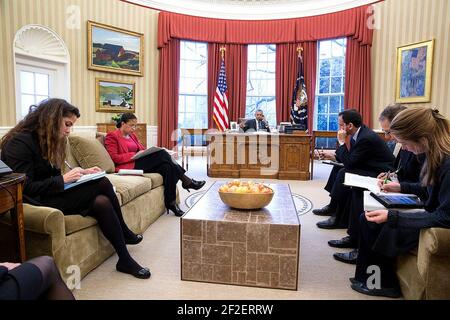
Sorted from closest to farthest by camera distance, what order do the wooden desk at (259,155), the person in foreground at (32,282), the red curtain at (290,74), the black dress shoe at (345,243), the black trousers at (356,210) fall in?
the person in foreground at (32,282) → the black trousers at (356,210) → the black dress shoe at (345,243) → the wooden desk at (259,155) → the red curtain at (290,74)

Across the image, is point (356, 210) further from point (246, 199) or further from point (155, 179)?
point (155, 179)

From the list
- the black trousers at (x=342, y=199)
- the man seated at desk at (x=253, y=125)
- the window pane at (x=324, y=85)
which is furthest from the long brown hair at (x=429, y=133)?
the window pane at (x=324, y=85)

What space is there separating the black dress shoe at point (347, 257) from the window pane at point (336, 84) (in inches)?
252

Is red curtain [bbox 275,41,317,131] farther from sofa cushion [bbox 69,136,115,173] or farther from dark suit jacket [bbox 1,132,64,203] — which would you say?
dark suit jacket [bbox 1,132,64,203]

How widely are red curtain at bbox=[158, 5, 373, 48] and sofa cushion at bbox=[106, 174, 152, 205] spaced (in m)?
5.61

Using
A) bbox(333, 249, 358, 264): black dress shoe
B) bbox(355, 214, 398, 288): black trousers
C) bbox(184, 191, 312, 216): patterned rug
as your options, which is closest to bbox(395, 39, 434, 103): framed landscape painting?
bbox(184, 191, 312, 216): patterned rug

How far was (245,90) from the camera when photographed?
29.0ft

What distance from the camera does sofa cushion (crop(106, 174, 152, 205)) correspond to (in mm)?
2910

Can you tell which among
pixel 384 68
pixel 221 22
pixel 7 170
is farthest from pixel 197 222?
pixel 221 22

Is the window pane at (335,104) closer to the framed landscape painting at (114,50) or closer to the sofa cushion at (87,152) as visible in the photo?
the framed landscape painting at (114,50)

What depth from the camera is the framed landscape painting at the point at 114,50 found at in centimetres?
711

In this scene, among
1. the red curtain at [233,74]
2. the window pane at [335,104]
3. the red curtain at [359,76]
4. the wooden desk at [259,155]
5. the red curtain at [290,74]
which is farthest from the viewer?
the red curtain at [233,74]

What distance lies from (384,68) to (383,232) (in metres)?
6.36
